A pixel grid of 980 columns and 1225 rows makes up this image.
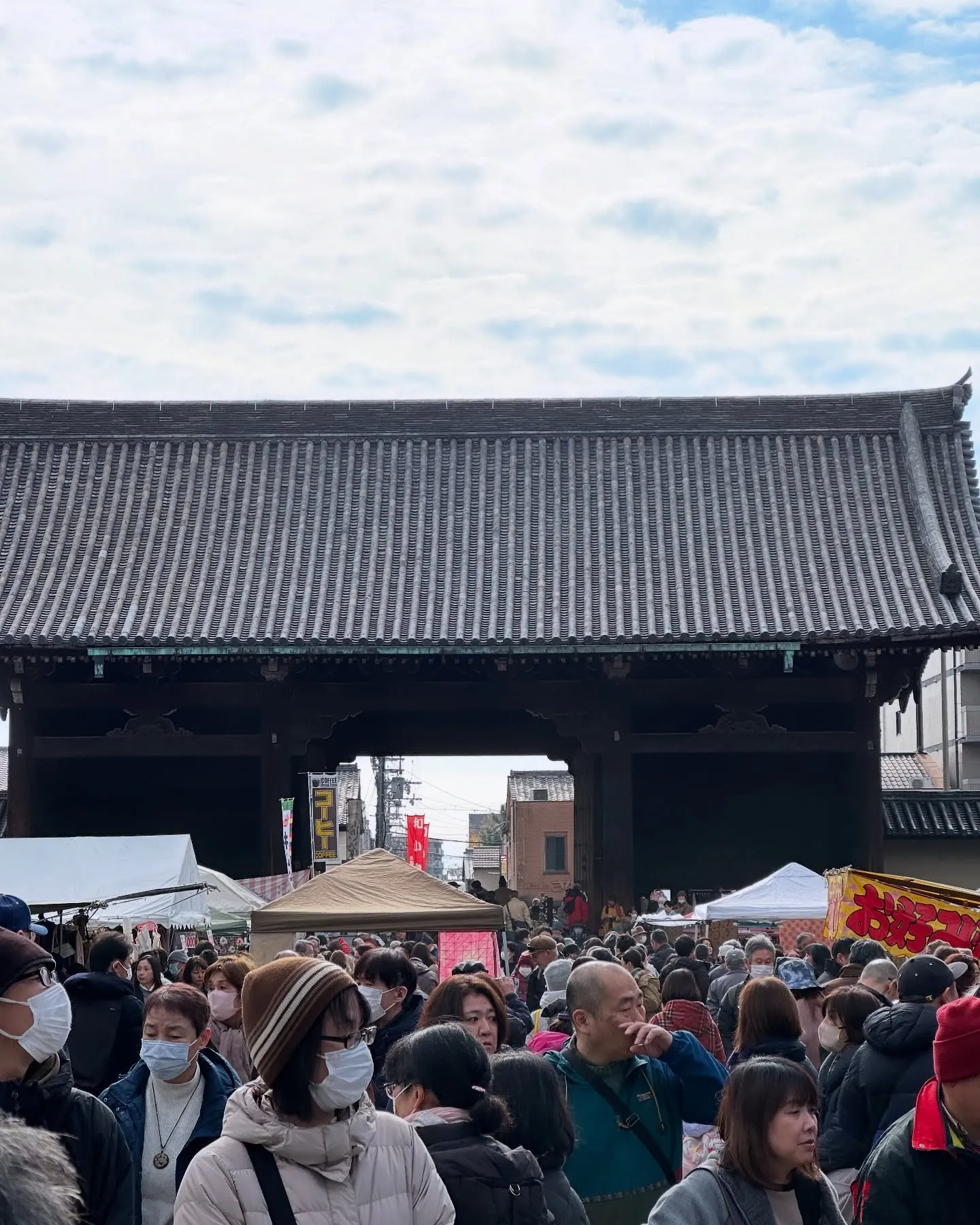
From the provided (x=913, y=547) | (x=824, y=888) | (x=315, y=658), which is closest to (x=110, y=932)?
(x=824, y=888)

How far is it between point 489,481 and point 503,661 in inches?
170

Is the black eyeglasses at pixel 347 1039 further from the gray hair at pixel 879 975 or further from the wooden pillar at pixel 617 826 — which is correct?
the wooden pillar at pixel 617 826

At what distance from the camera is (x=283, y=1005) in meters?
3.29

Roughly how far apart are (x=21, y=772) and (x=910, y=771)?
32596 mm

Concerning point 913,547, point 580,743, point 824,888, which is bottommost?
point 824,888

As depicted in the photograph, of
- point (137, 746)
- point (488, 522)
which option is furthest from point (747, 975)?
point (488, 522)

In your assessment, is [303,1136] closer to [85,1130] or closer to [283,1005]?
[283,1005]

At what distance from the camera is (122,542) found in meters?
25.1

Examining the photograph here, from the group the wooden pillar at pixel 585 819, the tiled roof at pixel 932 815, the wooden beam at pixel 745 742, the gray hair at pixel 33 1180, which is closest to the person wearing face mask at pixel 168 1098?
the gray hair at pixel 33 1180

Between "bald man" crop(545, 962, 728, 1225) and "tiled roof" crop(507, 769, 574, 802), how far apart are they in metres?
56.7

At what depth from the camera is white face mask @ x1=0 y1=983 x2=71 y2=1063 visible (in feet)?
12.0

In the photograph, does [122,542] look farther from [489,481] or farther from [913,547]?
[913,547]

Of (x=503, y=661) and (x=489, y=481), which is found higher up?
(x=489, y=481)

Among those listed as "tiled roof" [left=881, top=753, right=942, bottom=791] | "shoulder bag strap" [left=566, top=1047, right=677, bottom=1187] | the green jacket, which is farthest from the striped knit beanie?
"tiled roof" [left=881, top=753, right=942, bottom=791]
